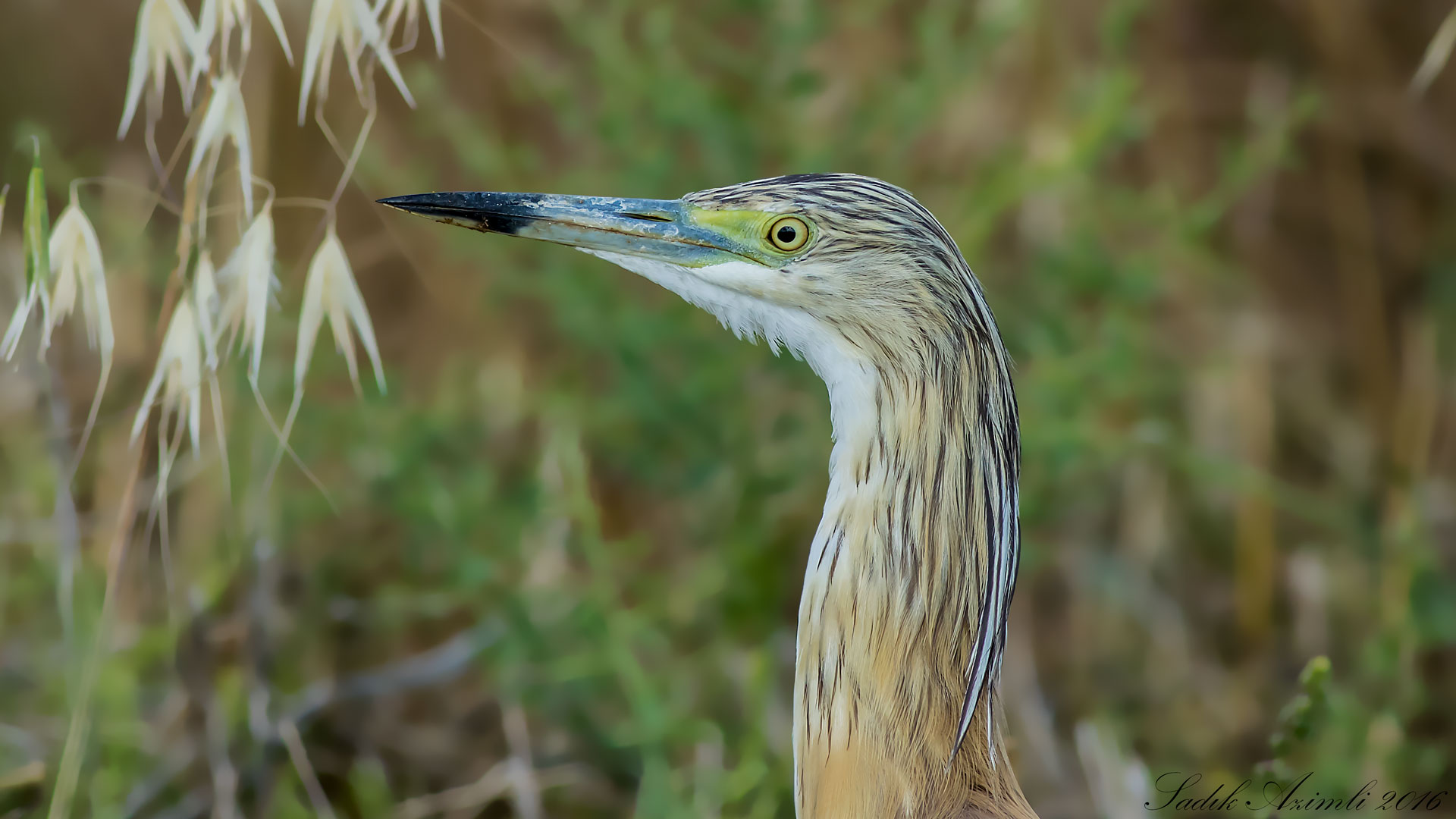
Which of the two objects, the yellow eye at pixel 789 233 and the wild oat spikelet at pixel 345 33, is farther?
the yellow eye at pixel 789 233

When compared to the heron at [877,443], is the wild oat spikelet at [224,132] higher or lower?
higher

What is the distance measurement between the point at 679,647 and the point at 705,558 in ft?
0.59

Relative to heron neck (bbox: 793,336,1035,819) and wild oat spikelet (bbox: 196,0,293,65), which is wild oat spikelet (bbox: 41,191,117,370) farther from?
heron neck (bbox: 793,336,1035,819)

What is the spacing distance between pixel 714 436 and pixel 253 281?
1.09 metres

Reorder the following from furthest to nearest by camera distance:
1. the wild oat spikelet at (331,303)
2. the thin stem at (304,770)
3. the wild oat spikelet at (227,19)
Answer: the thin stem at (304,770)
the wild oat spikelet at (331,303)
the wild oat spikelet at (227,19)

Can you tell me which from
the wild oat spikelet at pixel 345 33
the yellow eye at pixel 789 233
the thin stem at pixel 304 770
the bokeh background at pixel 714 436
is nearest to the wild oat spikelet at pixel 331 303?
the wild oat spikelet at pixel 345 33

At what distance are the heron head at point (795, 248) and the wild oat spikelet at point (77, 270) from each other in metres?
0.28

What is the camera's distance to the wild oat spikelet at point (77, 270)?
3.77ft

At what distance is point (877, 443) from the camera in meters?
1.29

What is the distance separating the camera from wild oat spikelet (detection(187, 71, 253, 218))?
114 centimetres

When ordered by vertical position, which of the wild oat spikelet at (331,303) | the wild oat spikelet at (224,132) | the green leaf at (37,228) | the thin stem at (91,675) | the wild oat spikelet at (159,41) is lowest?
the thin stem at (91,675)

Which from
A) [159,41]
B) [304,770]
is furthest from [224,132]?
[304,770]

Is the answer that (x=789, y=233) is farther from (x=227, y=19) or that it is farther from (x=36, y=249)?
(x=36, y=249)

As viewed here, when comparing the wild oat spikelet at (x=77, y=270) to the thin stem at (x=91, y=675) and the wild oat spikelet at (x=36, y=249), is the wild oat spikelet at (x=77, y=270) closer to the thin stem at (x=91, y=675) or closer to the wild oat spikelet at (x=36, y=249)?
the wild oat spikelet at (x=36, y=249)
